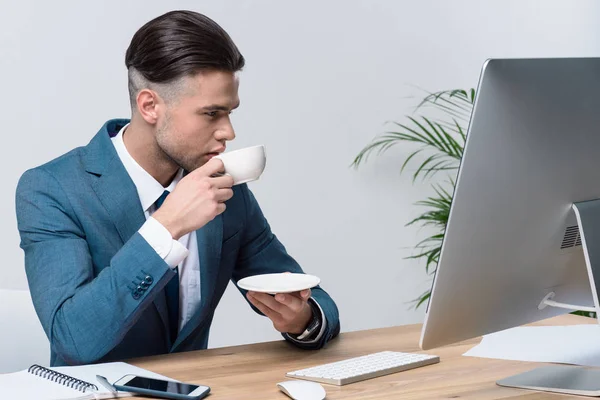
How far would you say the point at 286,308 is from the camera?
1546 millimetres

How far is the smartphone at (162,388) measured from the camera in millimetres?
1192

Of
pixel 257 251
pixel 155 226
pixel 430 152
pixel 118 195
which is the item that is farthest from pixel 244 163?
pixel 430 152

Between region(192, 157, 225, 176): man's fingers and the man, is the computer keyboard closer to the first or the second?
the man

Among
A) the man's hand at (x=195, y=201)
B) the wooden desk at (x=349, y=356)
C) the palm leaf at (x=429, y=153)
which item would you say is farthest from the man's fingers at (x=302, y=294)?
the palm leaf at (x=429, y=153)

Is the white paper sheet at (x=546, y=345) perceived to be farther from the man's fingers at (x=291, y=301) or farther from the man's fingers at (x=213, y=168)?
the man's fingers at (x=213, y=168)

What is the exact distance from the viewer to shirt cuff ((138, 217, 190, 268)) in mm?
1440

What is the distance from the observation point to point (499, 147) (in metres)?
1.14

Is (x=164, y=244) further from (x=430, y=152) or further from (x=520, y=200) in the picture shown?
(x=430, y=152)

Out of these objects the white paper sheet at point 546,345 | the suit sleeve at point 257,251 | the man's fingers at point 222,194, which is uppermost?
the man's fingers at point 222,194

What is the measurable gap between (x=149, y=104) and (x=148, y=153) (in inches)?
4.2

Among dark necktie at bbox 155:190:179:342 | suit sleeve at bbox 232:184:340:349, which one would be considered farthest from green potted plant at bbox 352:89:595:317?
dark necktie at bbox 155:190:179:342

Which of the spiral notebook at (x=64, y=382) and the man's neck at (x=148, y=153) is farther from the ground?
the man's neck at (x=148, y=153)

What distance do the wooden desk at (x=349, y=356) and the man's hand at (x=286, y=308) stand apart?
0.05 meters

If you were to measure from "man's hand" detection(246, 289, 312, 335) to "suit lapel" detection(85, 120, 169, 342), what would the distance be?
0.27m
